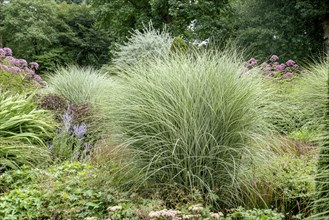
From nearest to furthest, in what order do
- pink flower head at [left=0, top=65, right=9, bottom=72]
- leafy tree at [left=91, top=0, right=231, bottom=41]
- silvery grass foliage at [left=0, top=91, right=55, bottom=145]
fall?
silvery grass foliage at [left=0, top=91, right=55, bottom=145]
pink flower head at [left=0, top=65, right=9, bottom=72]
leafy tree at [left=91, top=0, right=231, bottom=41]

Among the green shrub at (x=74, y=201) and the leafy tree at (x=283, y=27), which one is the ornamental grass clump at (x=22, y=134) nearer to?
the green shrub at (x=74, y=201)

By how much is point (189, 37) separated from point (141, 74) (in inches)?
539

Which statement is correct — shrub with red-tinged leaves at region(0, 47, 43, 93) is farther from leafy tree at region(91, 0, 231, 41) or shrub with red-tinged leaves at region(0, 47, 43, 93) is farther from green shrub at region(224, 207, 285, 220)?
leafy tree at region(91, 0, 231, 41)

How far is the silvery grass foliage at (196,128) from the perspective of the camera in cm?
272

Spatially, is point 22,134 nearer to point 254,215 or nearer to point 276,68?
point 254,215

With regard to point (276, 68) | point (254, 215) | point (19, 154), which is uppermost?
point (276, 68)

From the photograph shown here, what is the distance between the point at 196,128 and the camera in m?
2.71

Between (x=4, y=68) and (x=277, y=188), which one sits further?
(x=4, y=68)

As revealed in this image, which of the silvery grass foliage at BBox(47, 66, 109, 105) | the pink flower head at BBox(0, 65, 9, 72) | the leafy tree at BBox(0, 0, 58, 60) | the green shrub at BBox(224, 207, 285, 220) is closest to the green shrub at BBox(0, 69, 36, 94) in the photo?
the pink flower head at BBox(0, 65, 9, 72)

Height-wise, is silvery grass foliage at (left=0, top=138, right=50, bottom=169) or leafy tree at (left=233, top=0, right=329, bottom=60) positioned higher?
leafy tree at (left=233, top=0, right=329, bottom=60)

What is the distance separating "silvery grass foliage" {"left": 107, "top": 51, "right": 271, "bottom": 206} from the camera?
2.72m

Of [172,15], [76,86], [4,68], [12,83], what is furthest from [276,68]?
[172,15]

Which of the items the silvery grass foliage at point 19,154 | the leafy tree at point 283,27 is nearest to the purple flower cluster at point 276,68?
the silvery grass foliage at point 19,154

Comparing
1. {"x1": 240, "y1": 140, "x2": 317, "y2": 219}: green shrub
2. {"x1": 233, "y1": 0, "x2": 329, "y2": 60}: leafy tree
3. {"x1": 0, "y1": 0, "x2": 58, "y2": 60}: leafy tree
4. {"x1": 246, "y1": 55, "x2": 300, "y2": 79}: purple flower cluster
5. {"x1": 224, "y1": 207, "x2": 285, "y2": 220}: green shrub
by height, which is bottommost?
{"x1": 0, "y1": 0, "x2": 58, "y2": 60}: leafy tree
